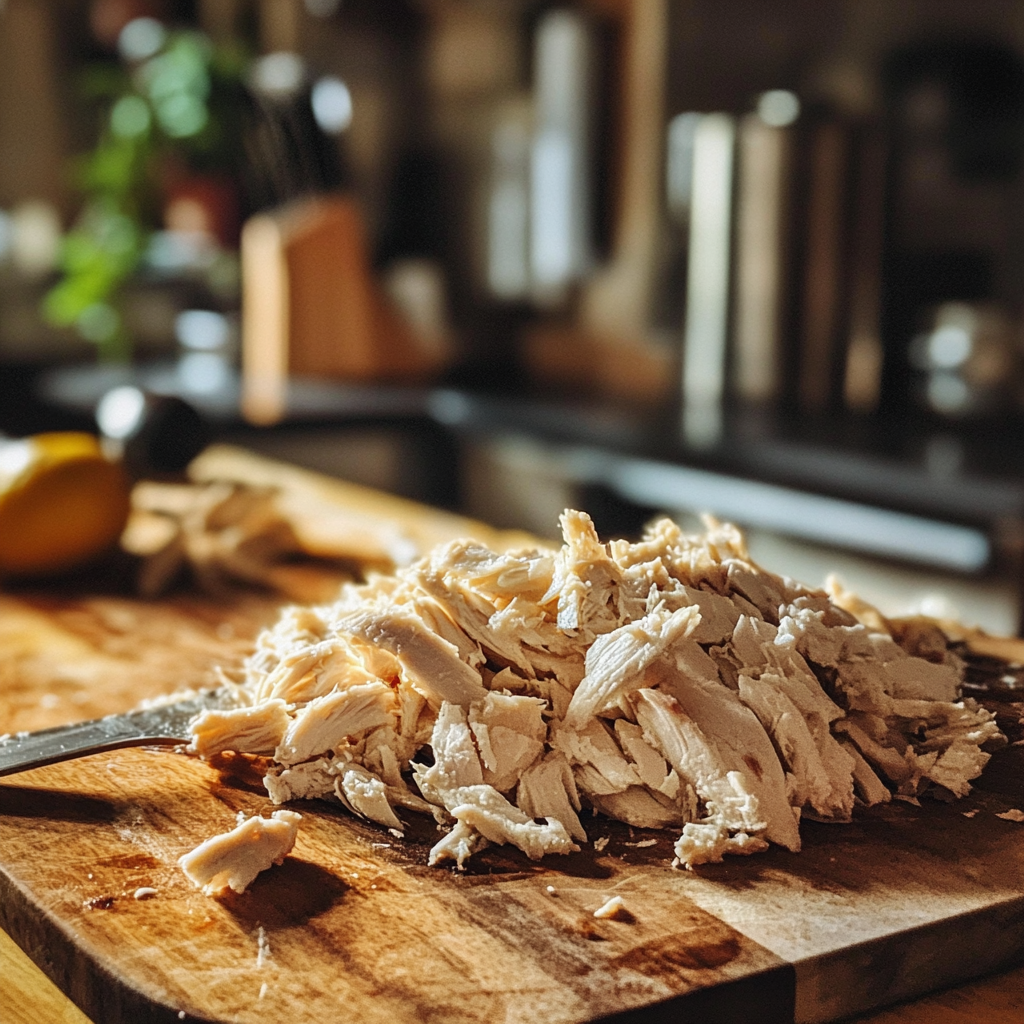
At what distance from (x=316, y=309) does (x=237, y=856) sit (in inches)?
103

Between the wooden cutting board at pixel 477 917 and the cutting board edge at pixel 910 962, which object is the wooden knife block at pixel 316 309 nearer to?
the wooden cutting board at pixel 477 917

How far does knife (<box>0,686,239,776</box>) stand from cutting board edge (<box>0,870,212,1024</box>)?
0.13 meters

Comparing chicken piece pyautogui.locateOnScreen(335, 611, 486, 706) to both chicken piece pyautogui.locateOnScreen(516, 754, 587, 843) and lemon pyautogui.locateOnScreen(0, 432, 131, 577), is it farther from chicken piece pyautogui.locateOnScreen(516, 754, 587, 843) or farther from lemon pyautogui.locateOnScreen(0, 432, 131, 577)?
lemon pyautogui.locateOnScreen(0, 432, 131, 577)

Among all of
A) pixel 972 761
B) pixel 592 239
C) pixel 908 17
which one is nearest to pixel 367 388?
pixel 592 239

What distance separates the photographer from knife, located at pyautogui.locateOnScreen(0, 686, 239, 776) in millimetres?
839

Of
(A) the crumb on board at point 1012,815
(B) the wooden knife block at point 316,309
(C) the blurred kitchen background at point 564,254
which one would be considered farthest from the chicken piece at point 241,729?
(B) the wooden knife block at point 316,309

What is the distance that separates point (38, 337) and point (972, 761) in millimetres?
3930

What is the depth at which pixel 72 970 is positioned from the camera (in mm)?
641

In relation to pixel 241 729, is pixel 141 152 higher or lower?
higher

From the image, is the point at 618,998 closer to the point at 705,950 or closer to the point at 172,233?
the point at 705,950

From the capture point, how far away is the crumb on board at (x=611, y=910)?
67cm

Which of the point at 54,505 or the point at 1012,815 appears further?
the point at 54,505

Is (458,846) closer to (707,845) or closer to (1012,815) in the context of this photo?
(707,845)

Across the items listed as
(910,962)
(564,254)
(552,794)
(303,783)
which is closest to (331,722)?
(303,783)
